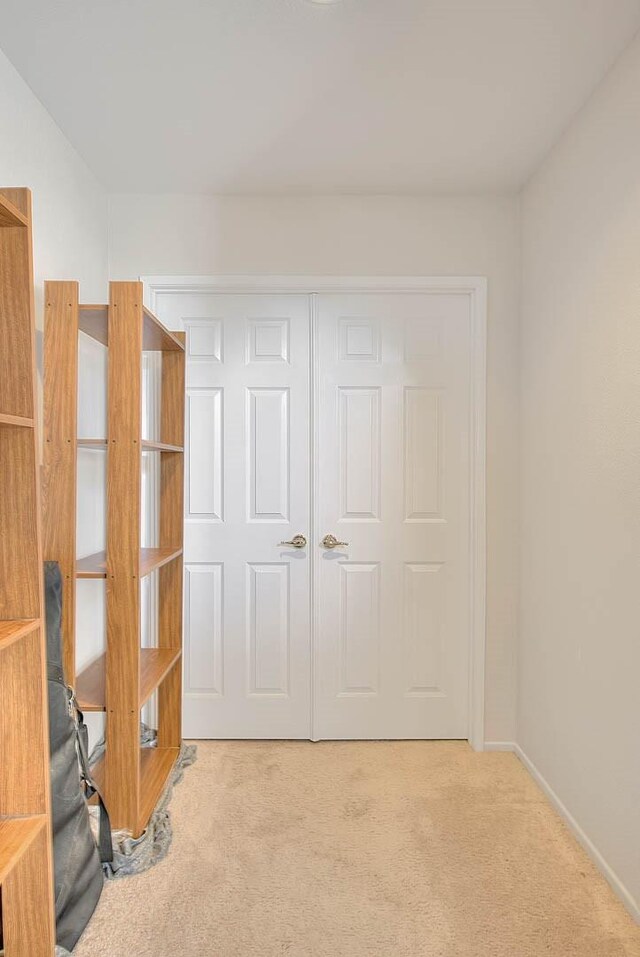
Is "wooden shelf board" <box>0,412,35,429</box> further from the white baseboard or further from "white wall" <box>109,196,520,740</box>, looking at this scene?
the white baseboard

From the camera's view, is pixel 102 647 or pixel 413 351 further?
pixel 413 351

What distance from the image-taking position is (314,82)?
192 cm

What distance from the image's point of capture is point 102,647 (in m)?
2.62

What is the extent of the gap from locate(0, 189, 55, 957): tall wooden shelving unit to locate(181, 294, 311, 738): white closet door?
1.48 m

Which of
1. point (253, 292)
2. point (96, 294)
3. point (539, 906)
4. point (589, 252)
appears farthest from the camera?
point (253, 292)

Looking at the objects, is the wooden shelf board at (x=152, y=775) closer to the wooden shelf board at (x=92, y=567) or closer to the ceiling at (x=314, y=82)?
the wooden shelf board at (x=92, y=567)

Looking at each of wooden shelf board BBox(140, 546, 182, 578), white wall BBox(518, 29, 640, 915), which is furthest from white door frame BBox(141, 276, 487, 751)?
wooden shelf board BBox(140, 546, 182, 578)

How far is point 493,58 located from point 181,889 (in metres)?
2.63

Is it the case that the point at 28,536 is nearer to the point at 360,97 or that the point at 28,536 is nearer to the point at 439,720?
the point at 360,97

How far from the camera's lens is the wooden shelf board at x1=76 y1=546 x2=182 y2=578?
1.98m

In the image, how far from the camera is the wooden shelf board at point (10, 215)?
48.1 inches

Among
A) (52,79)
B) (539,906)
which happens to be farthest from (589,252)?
(539,906)

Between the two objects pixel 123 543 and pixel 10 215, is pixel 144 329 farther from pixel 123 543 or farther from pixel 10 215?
pixel 10 215

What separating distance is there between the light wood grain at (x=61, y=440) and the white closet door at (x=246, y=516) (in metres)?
0.85
